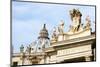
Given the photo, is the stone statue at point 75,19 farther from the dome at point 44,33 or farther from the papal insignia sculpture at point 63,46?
the dome at point 44,33

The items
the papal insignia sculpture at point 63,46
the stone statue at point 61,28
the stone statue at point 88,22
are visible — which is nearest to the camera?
the papal insignia sculpture at point 63,46

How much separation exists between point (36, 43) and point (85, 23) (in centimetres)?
70

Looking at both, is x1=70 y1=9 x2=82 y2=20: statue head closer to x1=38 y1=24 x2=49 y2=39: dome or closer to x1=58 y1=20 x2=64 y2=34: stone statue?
x1=58 y1=20 x2=64 y2=34: stone statue

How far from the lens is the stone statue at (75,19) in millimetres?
2803

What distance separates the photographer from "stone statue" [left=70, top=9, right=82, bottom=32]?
2803mm

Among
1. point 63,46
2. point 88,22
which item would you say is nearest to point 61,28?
point 63,46

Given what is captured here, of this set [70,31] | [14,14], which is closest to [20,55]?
[14,14]

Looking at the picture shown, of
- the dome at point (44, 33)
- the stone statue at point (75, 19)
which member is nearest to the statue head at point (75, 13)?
the stone statue at point (75, 19)

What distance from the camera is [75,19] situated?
282cm

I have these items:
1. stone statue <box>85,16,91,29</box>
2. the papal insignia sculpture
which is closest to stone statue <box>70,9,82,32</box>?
the papal insignia sculpture

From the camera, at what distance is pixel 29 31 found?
8.50 ft

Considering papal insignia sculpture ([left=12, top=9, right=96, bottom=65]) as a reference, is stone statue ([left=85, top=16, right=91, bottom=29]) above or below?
above

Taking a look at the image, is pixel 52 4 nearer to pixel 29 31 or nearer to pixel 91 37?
pixel 29 31

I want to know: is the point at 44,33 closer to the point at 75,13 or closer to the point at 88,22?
the point at 75,13
